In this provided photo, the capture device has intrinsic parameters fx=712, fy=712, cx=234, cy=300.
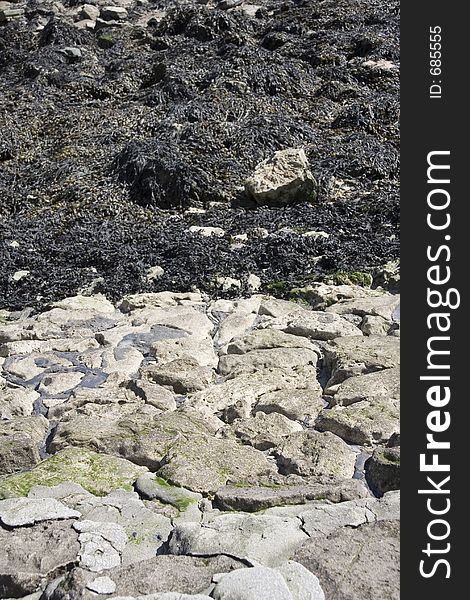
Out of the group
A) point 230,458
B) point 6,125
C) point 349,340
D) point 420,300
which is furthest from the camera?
point 6,125

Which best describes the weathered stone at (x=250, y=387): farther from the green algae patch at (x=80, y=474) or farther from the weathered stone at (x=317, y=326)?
the green algae patch at (x=80, y=474)

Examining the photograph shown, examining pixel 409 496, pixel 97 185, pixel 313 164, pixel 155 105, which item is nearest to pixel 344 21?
pixel 155 105

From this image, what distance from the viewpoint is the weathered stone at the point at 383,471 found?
2838mm

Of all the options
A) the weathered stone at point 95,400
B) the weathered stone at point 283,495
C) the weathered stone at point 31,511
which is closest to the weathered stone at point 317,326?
the weathered stone at point 95,400

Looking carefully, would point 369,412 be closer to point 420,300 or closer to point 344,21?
point 420,300

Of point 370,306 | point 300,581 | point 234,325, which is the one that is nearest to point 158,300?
point 234,325

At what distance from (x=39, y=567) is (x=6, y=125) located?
817 cm

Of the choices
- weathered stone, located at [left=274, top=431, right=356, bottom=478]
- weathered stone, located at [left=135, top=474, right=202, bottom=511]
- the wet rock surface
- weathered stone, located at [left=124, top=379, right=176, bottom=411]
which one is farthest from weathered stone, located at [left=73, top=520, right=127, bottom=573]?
the wet rock surface

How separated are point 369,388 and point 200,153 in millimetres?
4821

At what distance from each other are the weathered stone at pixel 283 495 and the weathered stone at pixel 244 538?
13 cm

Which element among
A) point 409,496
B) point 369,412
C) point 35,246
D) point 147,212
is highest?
point 147,212

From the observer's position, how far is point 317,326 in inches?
177

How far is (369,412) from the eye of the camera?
134 inches

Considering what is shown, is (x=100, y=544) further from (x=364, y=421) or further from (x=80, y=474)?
(x=364, y=421)
